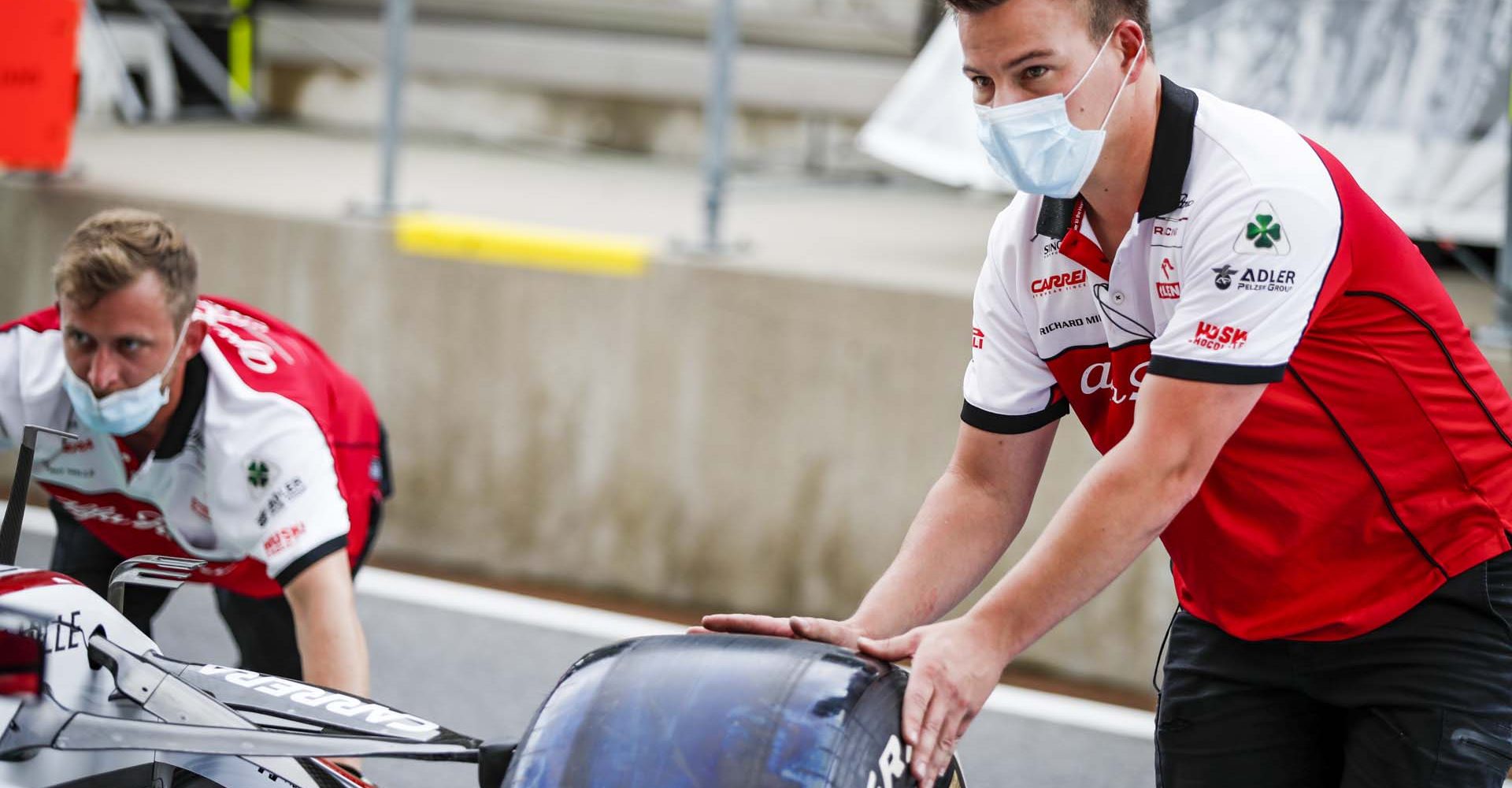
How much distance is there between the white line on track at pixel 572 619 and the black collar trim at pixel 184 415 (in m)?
1.80

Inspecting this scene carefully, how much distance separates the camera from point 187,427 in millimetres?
3154

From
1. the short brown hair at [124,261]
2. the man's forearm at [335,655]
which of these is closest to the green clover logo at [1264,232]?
the man's forearm at [335,655]

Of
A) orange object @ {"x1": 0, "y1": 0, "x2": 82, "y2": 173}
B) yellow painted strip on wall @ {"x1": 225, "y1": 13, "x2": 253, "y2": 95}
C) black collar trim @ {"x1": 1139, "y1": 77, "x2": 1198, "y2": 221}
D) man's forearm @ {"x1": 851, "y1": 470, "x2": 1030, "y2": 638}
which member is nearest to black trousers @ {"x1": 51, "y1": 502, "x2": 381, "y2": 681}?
man's forearm @ {"x1": 851, "y1": 470, "x2": 1030, "y2": 638}

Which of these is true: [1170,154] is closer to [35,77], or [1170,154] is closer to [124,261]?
[124,261]

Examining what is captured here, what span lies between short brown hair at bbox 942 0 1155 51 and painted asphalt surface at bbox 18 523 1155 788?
234cm

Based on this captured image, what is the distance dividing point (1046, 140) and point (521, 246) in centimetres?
373

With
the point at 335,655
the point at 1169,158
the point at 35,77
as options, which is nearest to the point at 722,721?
the point at 1169,158

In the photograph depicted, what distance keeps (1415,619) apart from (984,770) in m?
2.12

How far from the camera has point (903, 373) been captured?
5141 mm

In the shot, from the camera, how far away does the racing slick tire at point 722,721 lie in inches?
71.7

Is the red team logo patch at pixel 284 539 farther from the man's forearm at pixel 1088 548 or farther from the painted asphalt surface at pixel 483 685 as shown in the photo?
the man's forearm at pixel 1088 548

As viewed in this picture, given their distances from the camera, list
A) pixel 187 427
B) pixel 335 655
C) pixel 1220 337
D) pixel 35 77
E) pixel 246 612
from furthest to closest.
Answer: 1. pixel 35 77
2. pixel 246 612
3. pixel 187 427
4. pixel 335 655
5. pixel 1220 337

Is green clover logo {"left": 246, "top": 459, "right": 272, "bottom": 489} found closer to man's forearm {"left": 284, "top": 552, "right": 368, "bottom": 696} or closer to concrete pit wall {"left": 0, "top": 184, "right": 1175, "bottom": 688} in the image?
man's forearm {"left": 284, "top": 552, "right": 368, "bottom": 696}

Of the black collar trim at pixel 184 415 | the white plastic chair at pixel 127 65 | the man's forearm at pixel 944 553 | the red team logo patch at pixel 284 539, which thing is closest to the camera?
the man's forearm at pixel 944 553
